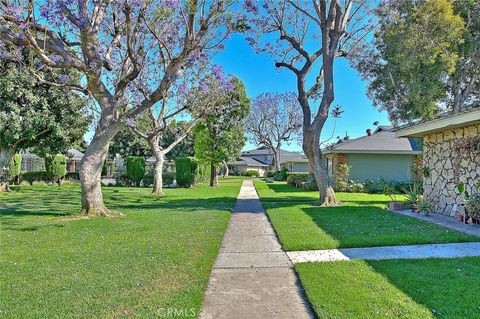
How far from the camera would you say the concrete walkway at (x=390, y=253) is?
5.70m

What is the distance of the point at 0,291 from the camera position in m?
4.16

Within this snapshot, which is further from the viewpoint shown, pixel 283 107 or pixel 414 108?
pixel 283 107

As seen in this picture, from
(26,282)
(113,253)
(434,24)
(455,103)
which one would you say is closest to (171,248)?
(113,253)

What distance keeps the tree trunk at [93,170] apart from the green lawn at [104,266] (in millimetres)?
710

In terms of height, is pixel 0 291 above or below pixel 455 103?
below

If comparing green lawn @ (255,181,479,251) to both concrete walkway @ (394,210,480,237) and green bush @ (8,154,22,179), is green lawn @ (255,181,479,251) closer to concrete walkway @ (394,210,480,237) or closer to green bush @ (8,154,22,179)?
concrete walkway @ (394,210,480,237)

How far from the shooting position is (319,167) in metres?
13.4

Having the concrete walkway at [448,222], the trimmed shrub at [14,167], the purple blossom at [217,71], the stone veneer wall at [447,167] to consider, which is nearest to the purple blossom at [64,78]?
the purple blossom at [217,71]

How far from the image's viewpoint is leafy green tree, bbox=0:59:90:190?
17359 mm

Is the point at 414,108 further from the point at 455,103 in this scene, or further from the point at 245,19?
the point at 245,19

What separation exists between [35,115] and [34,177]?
9.19 metres

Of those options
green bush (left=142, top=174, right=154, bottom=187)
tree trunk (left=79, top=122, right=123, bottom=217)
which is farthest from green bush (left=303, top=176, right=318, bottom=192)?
tree trunk (left=79, top=122, right=123, bottom=217)

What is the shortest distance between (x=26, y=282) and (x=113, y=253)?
5.25ft

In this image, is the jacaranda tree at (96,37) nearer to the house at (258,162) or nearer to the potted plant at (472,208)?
the potted plant at (472,208)
